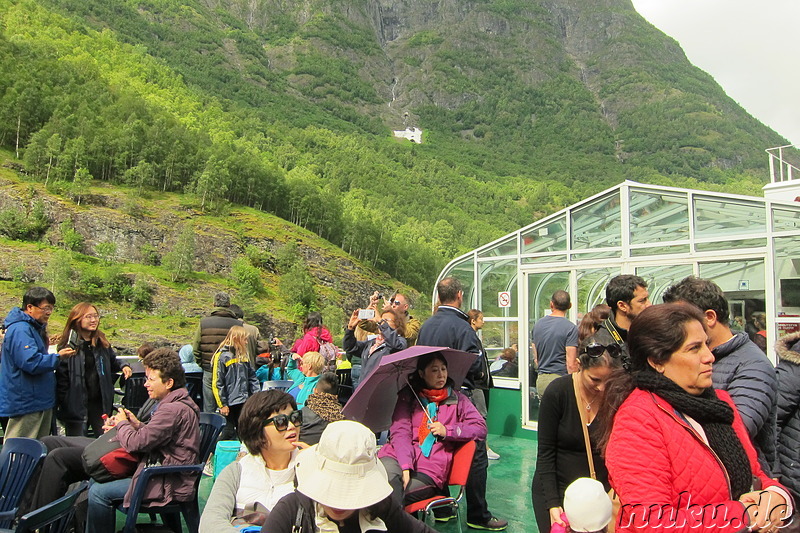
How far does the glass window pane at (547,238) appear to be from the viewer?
748cm

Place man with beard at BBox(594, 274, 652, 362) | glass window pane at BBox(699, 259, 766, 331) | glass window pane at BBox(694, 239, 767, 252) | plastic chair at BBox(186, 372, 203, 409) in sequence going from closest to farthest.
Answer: man with beard at BBox(594, 274, 652, 362)
glass window pane at BBox(694, 239, 767, 252)
glass window pane at BBox(699, 259, 766, 331)
plastic chair at BBox(186, 372, 203, 409)

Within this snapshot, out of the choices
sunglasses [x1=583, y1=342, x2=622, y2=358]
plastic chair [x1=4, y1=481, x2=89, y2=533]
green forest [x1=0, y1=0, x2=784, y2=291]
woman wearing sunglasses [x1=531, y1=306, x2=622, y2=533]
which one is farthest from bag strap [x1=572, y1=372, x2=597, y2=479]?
green forest [x1=0, y1=0, x2=784, y2=291]

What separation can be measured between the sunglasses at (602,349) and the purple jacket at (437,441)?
1187 millimetres

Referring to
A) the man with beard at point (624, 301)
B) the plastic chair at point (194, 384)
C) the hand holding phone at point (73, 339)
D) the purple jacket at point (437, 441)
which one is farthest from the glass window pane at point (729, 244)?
the hand holding phone at point (73, 339)

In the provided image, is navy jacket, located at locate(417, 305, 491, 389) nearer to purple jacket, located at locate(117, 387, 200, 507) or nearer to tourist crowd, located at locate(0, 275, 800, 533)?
tourist crowd, located at locate(0, 275, 800, 533)

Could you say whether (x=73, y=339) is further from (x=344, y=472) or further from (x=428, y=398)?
(x=344, y=472)

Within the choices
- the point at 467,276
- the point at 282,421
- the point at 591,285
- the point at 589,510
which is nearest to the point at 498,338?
the point at 467,276

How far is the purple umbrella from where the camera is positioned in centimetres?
313

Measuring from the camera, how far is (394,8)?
620ft

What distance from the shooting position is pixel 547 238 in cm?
764

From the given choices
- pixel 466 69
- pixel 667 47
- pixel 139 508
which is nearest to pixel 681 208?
pixel 139 508

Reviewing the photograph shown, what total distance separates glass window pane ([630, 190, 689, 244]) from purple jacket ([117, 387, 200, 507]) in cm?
543

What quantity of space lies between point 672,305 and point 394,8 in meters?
204

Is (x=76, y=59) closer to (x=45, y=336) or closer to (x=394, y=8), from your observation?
(x=45, y=336)
